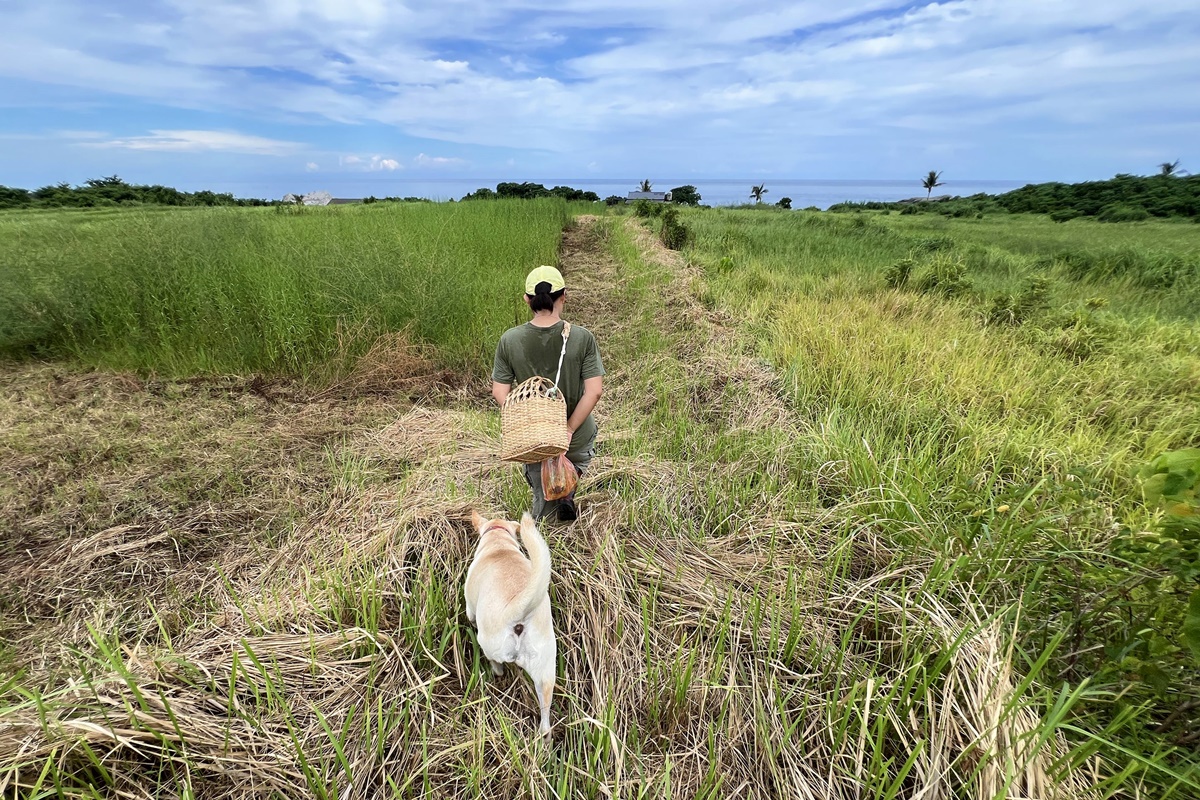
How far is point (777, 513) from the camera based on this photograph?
231 centimetres

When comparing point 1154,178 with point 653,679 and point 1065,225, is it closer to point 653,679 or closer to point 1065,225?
point 1065,225

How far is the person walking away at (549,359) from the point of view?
2010 millimetres

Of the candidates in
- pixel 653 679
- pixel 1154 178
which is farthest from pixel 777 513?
pixel 1154 178

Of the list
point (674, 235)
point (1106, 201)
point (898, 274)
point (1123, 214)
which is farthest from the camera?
point (1106, 201)

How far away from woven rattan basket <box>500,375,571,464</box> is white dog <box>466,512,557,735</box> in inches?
14.5

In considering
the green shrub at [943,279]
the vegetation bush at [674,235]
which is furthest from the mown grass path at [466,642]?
the vegetation bush at [674,235]

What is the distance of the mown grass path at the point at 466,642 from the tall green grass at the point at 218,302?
62.7 inches

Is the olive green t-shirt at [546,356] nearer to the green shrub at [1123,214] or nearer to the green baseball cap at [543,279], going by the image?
the green baseball cap at [543,279]

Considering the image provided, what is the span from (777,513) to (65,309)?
691 centimetres

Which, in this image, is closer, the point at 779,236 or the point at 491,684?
the point at 491,684

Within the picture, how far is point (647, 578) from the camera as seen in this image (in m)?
2.00

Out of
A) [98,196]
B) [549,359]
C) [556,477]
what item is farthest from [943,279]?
[98,196]

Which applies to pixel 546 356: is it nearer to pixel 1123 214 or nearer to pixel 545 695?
pixel 545 695

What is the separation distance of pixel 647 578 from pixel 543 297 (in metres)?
1.25
